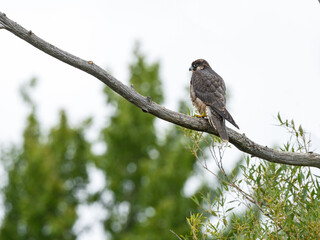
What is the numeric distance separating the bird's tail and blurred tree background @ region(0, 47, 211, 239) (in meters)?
9.95

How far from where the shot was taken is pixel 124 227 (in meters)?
19.4

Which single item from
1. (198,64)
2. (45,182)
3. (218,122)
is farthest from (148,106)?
(45,182)

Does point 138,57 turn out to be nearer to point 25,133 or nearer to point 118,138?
point 118,138

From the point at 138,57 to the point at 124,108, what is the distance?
2908 millimetres

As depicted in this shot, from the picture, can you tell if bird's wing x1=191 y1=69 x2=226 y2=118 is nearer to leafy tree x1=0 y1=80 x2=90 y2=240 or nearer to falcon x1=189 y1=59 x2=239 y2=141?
falcon x1=189 y1=59 x2=239 y2=141

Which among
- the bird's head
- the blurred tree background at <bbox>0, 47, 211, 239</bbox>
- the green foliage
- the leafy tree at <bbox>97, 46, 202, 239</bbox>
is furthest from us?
the blurred tree background at <bbox>0, 47, 211, 239</bbox>

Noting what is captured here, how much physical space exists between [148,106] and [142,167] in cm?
1235

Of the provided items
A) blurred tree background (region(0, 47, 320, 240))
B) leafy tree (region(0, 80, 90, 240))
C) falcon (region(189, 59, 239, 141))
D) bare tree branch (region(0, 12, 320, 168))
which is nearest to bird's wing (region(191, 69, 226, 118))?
falcon (region(189, 59, 239, 141))

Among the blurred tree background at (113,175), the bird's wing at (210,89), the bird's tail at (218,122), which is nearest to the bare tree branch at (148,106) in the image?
the bird's tail at (218,122)

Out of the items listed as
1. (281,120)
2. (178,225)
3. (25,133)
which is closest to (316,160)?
(281,120)

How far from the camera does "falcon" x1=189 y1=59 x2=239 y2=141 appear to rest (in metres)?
6.62

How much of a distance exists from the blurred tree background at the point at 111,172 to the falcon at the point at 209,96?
29.3 feet

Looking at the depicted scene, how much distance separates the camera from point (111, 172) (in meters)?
18.9

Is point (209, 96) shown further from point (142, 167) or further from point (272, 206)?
point (142, 167)
